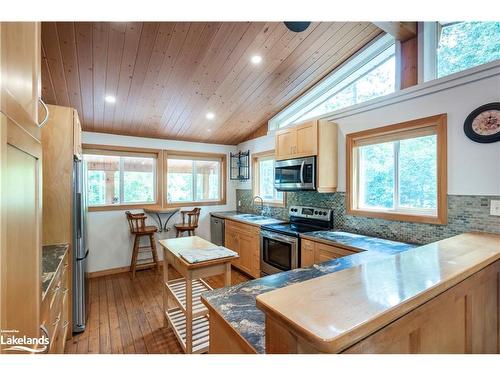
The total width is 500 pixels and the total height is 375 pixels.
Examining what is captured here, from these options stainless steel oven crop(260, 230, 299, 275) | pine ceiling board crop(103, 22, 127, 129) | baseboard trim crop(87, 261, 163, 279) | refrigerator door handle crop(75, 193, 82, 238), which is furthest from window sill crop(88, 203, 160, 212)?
stainless steel oven crop(260, 230, 299, 275)

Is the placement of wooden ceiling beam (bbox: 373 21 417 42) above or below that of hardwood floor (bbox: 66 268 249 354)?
above

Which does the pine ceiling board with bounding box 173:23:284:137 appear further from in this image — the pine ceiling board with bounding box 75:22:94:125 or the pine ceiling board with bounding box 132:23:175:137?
the pine ceiling board with bounding box 75:22:94:125

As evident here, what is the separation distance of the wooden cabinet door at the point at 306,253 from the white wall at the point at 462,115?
52.9 inches

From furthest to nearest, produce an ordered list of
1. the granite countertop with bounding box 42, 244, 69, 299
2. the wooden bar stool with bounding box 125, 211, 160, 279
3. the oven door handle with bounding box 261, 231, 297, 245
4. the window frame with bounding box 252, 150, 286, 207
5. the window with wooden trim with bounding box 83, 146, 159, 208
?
the window frame with bounding box 252, 150, 286, 207 < the window with wooden trim with bounding box 83, 146, 159, 208 < the wooden bar stool with bounding box 125, 211, 160, 279 < the oven door handle with bounding box 261, 231, 297, 245 < the granite countertop with bounding box 42, 244, 69, 299

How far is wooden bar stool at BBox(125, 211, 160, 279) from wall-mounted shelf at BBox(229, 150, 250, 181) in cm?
188

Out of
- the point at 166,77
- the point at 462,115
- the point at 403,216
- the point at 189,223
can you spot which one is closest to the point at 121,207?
the point at 189,223

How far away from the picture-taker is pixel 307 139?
121 inches

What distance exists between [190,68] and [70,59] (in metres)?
1.12

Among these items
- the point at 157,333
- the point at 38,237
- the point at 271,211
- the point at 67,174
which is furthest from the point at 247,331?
the point at 271,211

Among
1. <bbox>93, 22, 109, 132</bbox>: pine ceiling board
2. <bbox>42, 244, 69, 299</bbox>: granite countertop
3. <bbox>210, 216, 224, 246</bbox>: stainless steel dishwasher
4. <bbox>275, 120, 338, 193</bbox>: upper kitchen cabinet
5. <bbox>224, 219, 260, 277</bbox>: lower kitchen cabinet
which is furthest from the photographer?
<bbox>210, 216, 224, 246</bbox>: stainless steel dishwasher

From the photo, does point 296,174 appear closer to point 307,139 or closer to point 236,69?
point 307,139

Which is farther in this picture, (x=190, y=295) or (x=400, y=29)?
(x=400, y=29)

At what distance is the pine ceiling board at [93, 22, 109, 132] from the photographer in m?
2.08

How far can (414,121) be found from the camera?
91.3 inches
